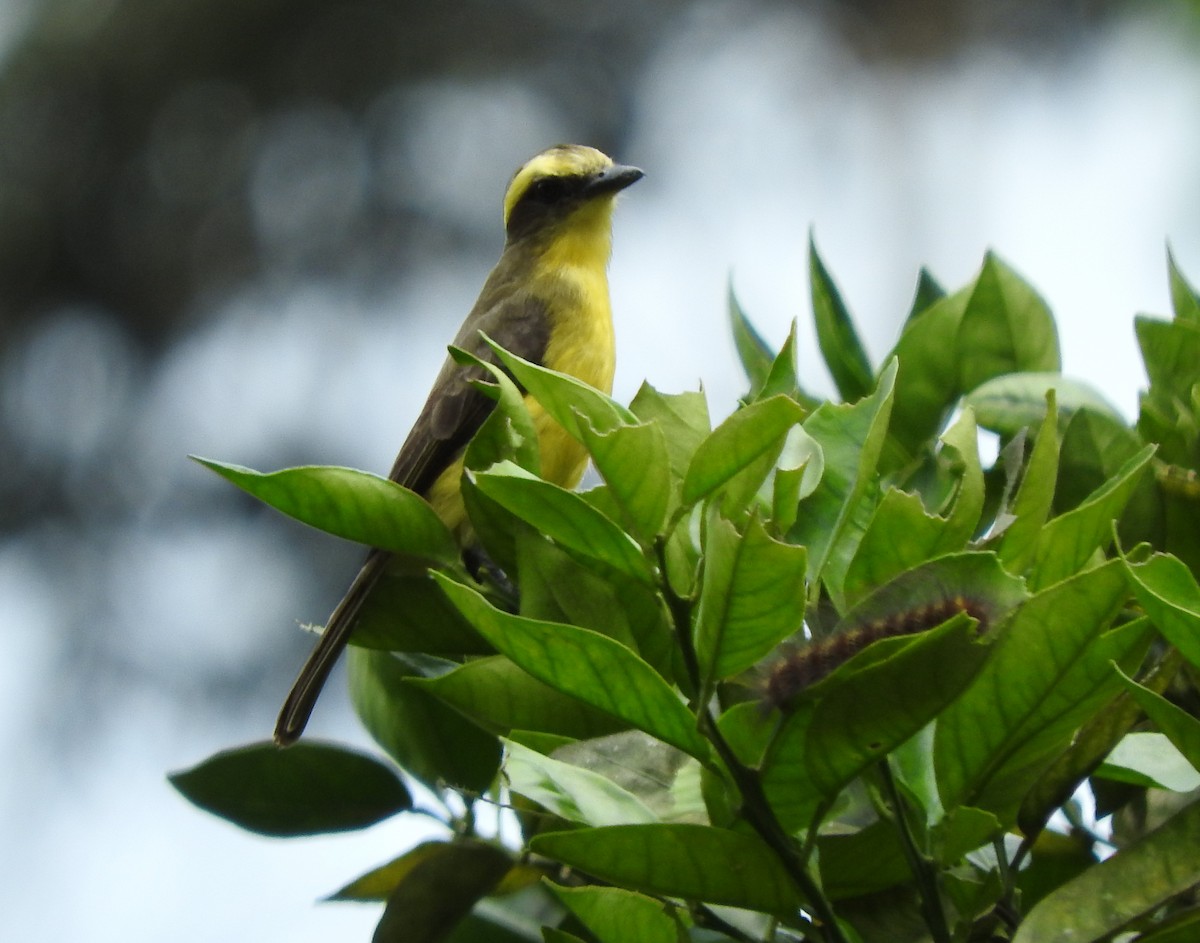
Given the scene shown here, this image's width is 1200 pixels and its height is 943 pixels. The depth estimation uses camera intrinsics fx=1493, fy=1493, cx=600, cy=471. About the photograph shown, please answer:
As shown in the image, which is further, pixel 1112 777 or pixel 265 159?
pixel 265 159

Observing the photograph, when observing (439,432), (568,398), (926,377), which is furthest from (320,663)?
(568,398)

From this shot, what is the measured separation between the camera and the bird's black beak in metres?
4.18

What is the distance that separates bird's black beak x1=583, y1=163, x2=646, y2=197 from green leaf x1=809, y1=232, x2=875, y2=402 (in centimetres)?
236

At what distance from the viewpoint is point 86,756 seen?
7355mm

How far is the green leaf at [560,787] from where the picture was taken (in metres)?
1.04

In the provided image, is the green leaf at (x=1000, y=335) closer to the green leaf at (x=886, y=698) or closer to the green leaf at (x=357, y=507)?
the green leaf at (x=357, y=507)

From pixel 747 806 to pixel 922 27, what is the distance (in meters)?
8.70

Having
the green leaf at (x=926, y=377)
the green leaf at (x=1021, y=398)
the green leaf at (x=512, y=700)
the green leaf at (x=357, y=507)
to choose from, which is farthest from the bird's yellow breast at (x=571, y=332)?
the green leaf at (x=512, y=700)

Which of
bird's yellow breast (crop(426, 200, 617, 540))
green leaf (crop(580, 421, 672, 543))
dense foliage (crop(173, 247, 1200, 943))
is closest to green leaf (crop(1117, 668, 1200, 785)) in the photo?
dense foliage (crop(173, 247, 1200, 943))

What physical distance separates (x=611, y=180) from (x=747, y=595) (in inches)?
134

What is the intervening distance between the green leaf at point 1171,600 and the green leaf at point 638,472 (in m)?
0.33

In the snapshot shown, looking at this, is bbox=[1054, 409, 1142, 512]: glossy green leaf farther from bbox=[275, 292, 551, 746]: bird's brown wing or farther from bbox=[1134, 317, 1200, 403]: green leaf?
bbox=[275, 292, 551, 746]: bird's brown wing

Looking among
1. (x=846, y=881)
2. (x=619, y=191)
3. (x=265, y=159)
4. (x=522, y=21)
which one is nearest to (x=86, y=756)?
(x=265, y=159)

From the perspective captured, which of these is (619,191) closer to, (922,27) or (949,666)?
(949,666)
